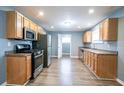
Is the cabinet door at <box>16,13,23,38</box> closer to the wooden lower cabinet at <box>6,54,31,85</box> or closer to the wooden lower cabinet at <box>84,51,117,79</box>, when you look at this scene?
the wooden lower cabinet at <box>6,54,31,85</box>

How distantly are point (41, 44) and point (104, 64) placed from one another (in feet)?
11.1

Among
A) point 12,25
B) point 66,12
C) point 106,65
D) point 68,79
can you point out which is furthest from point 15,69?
point 106,65

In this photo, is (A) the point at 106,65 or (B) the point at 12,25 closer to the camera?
(B) the point at 12,25

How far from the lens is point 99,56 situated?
4500 mm

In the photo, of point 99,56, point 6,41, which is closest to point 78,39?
point 99,56

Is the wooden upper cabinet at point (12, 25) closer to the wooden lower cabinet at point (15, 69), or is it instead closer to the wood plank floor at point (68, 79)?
the wooden lower cabinet at point (15, 69)

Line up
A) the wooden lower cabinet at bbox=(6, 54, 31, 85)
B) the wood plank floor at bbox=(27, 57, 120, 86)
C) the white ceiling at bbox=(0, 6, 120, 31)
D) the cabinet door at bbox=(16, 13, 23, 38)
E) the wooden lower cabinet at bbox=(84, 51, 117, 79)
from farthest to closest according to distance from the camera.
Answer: the wooden lower cabinet at bbox=(84, 51, 117, 79)
the white ceiling at bbox=(0, 6, 120, 31)
the wood plank floor at bbox=(27, 57, 120, 86)
the cabinet door at bbox=(16, 13, 23, 38)
the wooden lower cabinet at bbox=(6, 54, 31, 85)

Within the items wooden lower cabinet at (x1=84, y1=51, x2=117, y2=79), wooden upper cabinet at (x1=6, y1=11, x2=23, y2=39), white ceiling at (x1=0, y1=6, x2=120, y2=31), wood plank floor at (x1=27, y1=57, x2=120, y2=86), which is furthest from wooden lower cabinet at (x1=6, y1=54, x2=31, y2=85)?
wooden lower cabinet at (x1=84, y1=51, x2=117, y2=79)

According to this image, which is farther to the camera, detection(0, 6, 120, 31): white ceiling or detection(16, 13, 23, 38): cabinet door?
detection(0, 6, 120, 31): white ceiling

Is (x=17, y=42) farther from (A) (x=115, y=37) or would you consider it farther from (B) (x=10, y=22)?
(A) (x=115, y=37)

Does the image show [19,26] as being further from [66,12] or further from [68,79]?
[68,79]

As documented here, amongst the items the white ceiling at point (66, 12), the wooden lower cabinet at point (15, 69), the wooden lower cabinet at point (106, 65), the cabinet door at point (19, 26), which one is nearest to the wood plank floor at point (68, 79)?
the wooden lower cabinet at point (106, 65)

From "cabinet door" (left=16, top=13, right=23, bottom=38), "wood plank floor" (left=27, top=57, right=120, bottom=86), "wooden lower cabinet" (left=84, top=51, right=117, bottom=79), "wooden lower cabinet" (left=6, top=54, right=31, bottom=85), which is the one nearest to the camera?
"wooden lower cabinet" (left=6, top=54, right=31, bottom=85)

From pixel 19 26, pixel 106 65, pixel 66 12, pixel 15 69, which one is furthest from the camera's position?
pixel 66 12
